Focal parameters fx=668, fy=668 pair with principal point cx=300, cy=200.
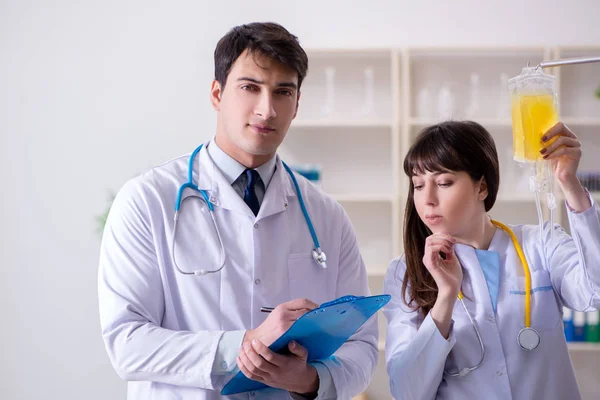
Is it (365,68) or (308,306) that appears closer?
(308,306)

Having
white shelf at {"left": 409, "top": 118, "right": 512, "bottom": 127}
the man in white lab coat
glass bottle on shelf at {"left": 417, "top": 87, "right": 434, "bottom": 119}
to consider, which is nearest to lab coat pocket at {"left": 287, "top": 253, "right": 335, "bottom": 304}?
the man in white lab coat

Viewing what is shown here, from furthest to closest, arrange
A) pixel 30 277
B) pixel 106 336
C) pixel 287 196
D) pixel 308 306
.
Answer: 1. pixel 30 277
2. pixel 287 196
3. pixel 106 336
4. pixel 308 306

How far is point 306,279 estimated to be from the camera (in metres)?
1.62

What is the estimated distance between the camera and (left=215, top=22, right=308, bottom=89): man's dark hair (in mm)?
1599

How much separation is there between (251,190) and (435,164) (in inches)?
18.3

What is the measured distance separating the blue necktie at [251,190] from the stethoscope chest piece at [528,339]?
2.23 ft

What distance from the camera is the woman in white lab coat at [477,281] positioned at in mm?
1410

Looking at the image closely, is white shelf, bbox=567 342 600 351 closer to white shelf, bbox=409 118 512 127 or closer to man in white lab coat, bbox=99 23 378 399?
white shelf, bbox=409 118 512 127

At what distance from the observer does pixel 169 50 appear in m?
4.05

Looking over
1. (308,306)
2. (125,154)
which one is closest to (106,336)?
(308,306)

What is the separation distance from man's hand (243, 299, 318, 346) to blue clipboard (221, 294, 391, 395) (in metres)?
0.01

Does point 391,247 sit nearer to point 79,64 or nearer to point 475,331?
Answer: point 79,64

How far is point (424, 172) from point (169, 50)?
286 centimetres

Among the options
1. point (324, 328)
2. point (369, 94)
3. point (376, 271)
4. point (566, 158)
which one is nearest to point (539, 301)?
point (566, 158)
